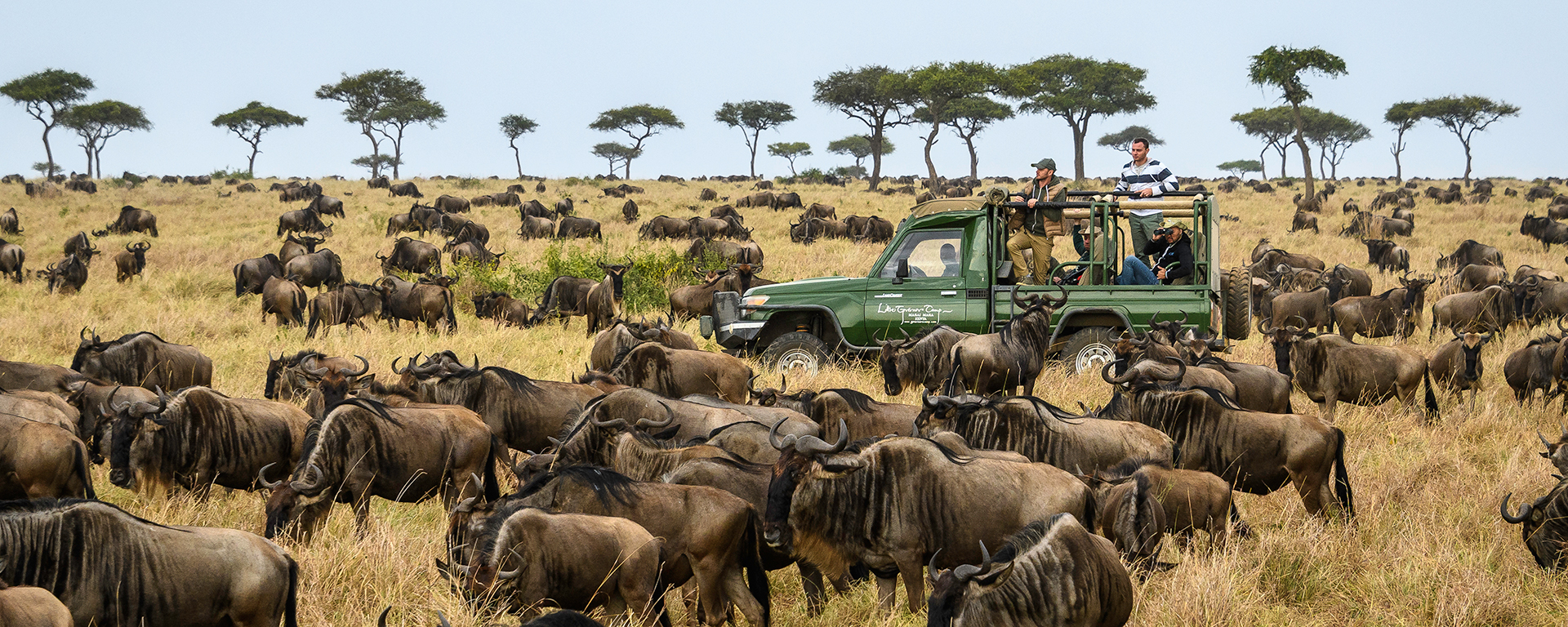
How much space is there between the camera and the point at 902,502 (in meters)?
5.07

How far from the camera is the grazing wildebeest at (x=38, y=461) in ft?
18.6

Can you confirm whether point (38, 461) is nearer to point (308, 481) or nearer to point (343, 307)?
point (308, 481)

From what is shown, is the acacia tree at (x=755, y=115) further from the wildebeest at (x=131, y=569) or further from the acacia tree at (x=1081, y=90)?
the wildebeest at (x=131, y=569)

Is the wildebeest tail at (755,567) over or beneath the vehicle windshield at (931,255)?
beneath

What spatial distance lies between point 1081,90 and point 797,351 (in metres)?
45.0

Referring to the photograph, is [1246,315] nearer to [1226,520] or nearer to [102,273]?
[1226,520]

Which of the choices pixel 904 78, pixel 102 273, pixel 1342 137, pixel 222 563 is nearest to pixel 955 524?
pixel 222 563

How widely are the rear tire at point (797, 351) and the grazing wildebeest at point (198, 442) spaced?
5.17 meters

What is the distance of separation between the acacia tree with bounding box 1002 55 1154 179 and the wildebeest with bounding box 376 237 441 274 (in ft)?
120

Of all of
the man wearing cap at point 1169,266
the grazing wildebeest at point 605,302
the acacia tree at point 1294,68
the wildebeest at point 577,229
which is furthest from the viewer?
the acacia tree at point 1294,68

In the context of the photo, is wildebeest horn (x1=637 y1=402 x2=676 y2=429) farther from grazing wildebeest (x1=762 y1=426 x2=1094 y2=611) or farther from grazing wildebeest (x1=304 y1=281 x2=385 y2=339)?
grazing wildebeest (x1=304 y1=281 x2=385 y2=339)

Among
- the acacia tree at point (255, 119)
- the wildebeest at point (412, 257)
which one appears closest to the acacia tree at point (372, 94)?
the acacia tree at point (255, 119)

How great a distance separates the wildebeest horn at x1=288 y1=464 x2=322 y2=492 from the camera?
5668mm

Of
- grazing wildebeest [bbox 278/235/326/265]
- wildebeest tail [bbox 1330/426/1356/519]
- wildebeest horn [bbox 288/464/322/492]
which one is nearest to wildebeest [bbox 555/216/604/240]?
grazing wildebeest [bbox 278/235/326/265]
